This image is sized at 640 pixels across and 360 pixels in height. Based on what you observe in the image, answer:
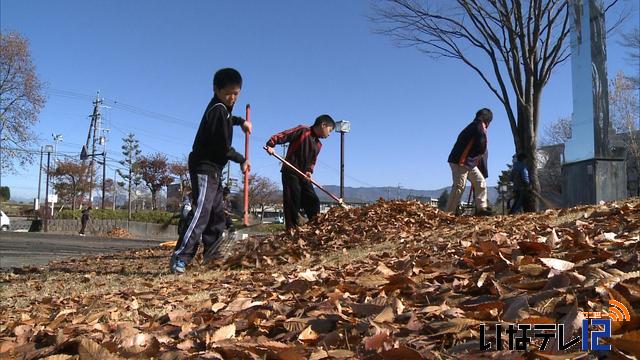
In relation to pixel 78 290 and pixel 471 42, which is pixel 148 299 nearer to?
pixel 78 290

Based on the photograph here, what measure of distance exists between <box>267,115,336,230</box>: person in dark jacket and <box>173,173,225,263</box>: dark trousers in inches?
65.2

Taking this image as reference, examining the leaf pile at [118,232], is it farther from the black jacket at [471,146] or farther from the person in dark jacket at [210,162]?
the person in dark jacket at [210,162]

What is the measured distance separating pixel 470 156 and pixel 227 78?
15.3 ft

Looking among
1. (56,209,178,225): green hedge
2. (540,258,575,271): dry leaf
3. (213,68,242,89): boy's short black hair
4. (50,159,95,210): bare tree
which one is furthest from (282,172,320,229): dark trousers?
(50,159,95,210): bare tree

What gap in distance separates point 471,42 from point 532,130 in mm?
2892

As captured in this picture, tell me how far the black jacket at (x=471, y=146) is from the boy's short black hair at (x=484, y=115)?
0.35 feet

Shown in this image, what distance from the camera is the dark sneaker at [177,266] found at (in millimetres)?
4535

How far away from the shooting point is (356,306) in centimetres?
201

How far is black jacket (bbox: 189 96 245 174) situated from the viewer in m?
4.80

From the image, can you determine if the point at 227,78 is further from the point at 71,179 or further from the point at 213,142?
the point at 71,179

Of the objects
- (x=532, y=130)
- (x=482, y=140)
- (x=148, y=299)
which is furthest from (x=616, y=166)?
(x=148, y=299)

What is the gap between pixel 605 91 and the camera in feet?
31.7

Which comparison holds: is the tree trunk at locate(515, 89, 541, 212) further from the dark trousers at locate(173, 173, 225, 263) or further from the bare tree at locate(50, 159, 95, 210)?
the bare tree at locate(50, 159, 95, 210)

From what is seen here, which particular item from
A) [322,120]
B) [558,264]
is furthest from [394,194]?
[558,264]
